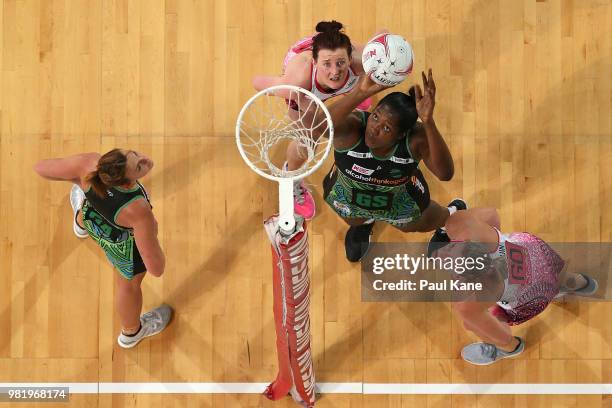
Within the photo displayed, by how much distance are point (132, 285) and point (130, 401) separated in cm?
98

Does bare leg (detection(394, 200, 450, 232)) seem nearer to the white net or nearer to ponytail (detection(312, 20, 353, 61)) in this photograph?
the white net

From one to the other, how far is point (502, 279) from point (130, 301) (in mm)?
2773

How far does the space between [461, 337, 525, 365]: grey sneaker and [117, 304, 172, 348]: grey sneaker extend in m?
2.38

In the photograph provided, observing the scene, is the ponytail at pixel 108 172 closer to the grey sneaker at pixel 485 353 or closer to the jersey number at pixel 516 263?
the jersey number at pixel 516 263

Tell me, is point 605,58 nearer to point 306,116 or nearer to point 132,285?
point 306,116

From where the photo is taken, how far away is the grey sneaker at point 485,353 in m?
5.22

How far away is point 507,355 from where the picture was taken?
17.2 ft

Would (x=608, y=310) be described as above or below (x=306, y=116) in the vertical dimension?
below

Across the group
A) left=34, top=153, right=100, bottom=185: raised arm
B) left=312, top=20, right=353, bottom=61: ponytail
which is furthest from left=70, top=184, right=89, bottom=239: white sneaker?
left=312, top=20, right=353, bottom=61: ponytail

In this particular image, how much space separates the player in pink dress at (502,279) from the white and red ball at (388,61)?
1.40 meters

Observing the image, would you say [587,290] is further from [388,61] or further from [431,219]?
[388,61]

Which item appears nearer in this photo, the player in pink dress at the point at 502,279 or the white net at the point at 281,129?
the white net at the point at 281,129

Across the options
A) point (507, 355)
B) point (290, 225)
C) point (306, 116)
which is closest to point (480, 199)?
point (507, 355)

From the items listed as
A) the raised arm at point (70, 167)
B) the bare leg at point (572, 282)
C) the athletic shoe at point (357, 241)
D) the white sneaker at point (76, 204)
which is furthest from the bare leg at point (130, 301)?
the bare leg at point (572, 282)
